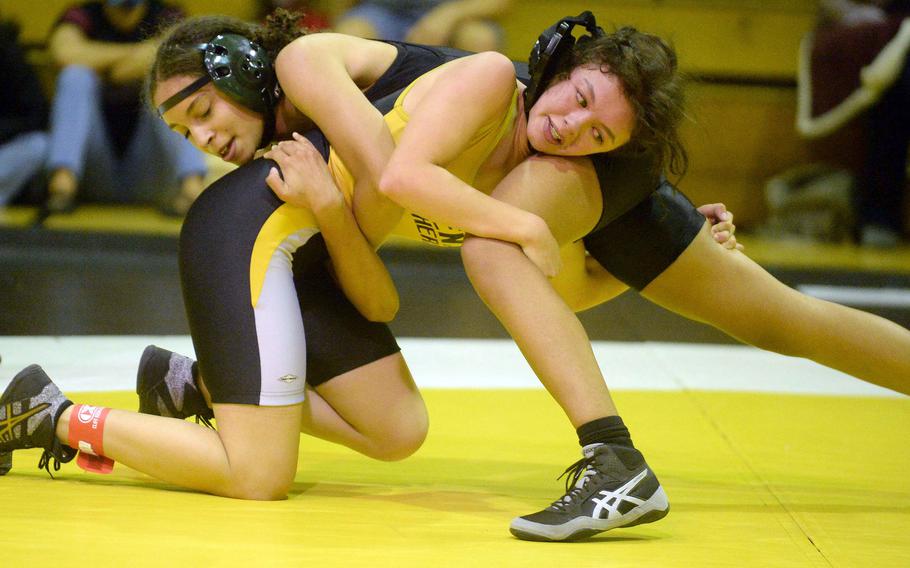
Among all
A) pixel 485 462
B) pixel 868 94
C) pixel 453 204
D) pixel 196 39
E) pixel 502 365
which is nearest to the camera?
pixel 453 204

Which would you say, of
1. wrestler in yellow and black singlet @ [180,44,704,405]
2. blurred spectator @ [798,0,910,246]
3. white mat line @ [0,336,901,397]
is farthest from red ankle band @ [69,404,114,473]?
blurred spectator @ [798,0,910,246]

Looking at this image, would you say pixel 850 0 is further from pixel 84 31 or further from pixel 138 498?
pixel 138 498

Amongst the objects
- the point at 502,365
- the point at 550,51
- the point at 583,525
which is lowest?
the point at 502,365

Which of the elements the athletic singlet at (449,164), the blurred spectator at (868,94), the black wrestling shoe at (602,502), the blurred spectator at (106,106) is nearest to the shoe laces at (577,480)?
the black wrestling shoe at (602,502)

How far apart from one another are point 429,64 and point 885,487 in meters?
1.30

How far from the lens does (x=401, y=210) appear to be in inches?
87.6

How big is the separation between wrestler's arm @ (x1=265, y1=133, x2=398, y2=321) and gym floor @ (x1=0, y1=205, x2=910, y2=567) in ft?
1.22

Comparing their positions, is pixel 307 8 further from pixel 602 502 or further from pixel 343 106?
pixel 602 502

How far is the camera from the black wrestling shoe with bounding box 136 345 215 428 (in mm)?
2383

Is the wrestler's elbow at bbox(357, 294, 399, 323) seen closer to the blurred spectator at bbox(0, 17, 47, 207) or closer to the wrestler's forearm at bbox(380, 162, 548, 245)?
the wrestler's forearm at bbox(380, 162, 548, 245)

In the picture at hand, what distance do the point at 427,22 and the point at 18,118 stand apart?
1983 mm

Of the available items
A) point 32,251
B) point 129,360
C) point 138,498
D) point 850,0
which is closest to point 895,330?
point 138,498

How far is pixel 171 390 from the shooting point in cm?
238

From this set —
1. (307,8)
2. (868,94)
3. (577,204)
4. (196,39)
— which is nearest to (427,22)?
(307,8)
